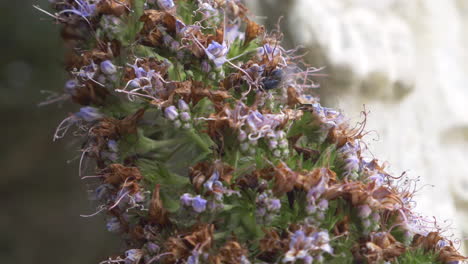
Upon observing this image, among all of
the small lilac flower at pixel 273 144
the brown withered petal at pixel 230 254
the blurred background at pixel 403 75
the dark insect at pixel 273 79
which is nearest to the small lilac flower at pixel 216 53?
the dark insect at pixel 273 79

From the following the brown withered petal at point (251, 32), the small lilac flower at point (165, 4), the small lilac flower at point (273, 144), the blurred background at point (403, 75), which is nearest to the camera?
the small lilac flower at point (273, 144)

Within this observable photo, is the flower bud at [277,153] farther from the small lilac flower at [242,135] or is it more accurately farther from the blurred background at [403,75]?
the blurred background at [403,75]

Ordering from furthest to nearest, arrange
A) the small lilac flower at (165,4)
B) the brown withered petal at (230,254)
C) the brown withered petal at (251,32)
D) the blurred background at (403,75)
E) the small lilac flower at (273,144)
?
the blurred background at (403,75), the brown withered petal at (251,32), the small lilac flower at (165,4), the small lilac flower at (273,144), the brown withered petal at (230,254)

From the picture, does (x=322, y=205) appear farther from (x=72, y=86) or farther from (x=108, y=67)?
(x=72, y=86)

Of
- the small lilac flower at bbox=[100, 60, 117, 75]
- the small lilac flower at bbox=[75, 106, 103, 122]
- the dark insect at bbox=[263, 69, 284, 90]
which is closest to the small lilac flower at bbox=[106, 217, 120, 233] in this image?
the small lilac flower at bbox=[75, 106, 103, 122]

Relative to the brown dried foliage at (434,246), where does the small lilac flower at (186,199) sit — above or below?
below

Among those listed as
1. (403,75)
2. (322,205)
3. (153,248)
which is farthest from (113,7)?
(403,75)
